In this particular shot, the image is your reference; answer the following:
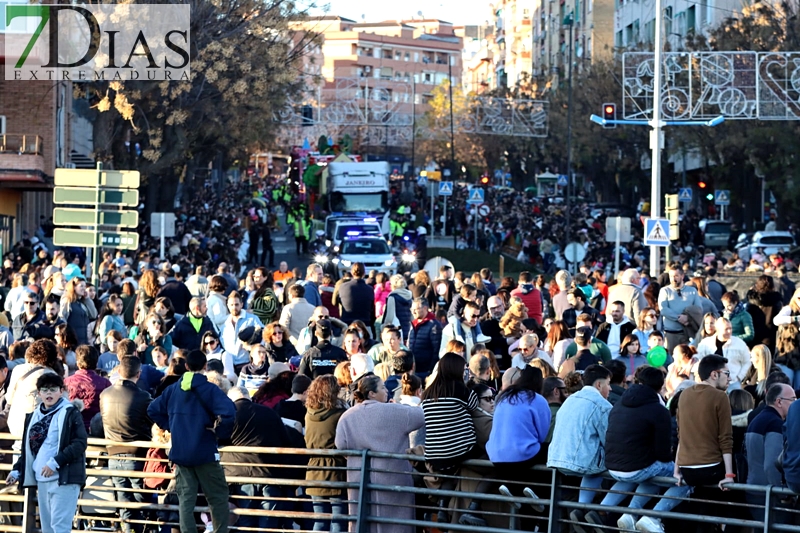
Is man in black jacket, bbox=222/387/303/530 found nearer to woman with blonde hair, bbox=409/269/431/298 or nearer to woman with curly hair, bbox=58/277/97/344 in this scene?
woman with curly hair, bbox=58/277/97/344

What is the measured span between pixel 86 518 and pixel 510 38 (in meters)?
127

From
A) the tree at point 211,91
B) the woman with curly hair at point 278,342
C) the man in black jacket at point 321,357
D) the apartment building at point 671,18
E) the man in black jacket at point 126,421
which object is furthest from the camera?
the apartment building at point 671,18

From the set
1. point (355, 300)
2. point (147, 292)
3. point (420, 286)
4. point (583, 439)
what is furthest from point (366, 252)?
point (583, 439)

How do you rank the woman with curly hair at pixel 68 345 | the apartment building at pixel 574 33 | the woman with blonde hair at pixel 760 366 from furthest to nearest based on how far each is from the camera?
the apartment building at pixel 574 33
the woman with curly hair at pixel 68 345
the woman with blonde hair at pixel 760 366

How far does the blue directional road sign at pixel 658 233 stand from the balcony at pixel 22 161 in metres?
16.0

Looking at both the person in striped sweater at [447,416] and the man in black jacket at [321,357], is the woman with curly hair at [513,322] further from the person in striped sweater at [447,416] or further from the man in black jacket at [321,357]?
the person in striped sweater at [447,416]

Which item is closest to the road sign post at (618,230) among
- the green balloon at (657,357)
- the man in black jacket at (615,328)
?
the man in black jacket at (615,328)

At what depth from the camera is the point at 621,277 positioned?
729 inches

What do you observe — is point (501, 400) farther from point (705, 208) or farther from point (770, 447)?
point (705, 208)

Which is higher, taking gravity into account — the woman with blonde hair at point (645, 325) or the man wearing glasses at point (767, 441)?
the woman with blonde hair at point (645, 325)

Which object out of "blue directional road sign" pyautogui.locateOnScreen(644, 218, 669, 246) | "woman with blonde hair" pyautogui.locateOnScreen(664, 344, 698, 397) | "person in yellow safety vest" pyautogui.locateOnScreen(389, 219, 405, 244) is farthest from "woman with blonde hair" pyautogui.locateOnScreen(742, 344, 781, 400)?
"person in yellow safety vest" pyautogui.locateOnScreen(389, 219, 405, 244)

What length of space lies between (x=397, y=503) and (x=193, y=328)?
561 centimetres

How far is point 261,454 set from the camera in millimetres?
10688

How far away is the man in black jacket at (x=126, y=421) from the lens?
1092 cm
